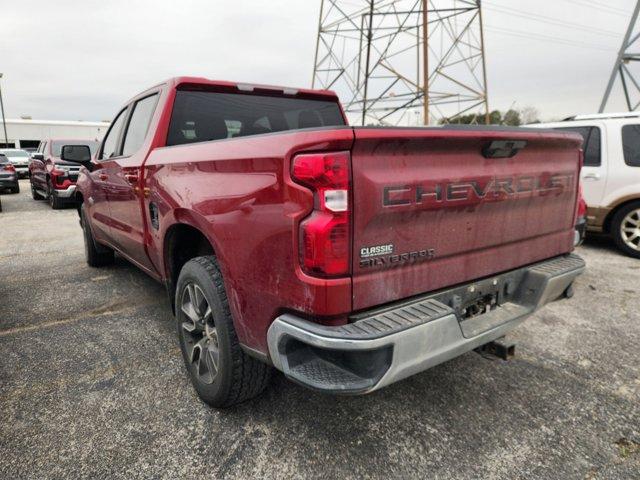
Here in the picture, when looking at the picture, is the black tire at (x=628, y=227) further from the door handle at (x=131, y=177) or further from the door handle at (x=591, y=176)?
the door handle at (x=131, y=177)

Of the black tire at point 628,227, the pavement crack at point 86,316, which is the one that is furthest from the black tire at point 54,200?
the black tire at point 628,227

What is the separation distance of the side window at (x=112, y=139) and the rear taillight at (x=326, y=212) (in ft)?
9.61

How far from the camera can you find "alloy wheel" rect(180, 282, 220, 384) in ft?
7.57

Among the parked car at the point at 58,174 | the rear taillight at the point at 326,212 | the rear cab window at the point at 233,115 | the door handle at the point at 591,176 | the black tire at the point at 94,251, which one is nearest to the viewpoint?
the rear taillight at the point at 326,212

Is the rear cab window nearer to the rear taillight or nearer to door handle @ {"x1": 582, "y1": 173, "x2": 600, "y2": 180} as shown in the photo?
the rear taillight

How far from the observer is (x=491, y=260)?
219cm

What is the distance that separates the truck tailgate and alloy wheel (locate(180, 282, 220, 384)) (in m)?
Answer: 1.00

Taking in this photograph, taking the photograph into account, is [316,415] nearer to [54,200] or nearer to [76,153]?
[76,153]

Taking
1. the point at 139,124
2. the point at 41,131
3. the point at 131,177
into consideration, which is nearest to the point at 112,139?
the point at 139,124

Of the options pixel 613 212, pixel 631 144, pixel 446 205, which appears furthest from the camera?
pixel 613 212

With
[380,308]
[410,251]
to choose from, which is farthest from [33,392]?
[410,251]

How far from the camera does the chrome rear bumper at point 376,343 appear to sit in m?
1.59

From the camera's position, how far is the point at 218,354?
2182mm

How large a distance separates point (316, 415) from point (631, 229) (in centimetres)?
546
